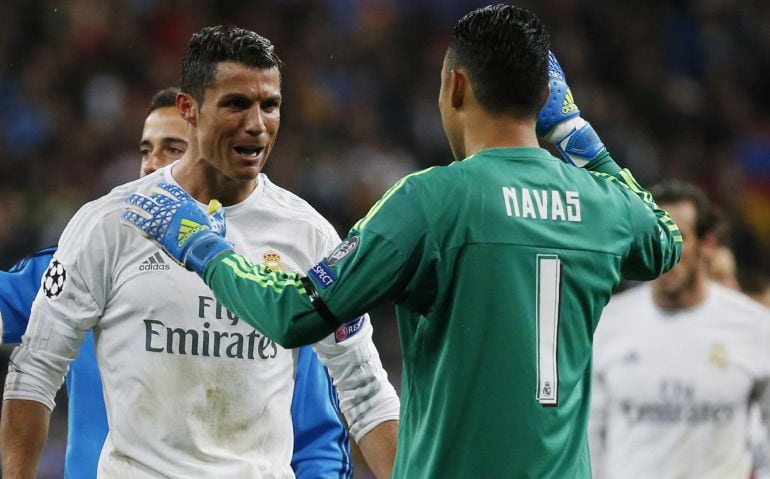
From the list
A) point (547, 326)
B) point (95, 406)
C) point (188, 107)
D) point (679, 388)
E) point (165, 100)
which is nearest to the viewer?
point (547, 326)

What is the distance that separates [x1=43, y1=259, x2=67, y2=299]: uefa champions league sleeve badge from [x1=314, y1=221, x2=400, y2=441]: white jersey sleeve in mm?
867

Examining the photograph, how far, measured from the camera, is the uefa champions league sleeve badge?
4.39 metres

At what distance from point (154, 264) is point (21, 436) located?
720 mm

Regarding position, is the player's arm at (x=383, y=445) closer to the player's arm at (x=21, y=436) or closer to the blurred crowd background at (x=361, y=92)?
the player's arm at (x=21, y=436)

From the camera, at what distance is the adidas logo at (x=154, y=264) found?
443cm

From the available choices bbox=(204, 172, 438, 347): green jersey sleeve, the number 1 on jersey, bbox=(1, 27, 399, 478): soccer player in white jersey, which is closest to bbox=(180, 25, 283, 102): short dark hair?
bbox=(1, 27, 399, 478): soccer player in white jersey

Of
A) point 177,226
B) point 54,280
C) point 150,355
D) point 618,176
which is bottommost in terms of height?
point 150,355

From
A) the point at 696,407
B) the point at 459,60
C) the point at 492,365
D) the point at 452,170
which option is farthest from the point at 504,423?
the point at 696,407

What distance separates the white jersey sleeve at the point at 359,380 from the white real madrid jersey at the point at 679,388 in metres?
3.13

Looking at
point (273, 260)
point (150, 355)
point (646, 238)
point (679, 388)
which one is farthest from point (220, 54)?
point (679, 388)

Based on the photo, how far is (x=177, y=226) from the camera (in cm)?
382

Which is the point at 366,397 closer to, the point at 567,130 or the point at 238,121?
the point at 238,121

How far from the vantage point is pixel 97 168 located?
12.1m

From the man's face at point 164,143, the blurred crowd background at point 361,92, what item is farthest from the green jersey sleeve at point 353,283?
the blurred crowd background at point 361,92
